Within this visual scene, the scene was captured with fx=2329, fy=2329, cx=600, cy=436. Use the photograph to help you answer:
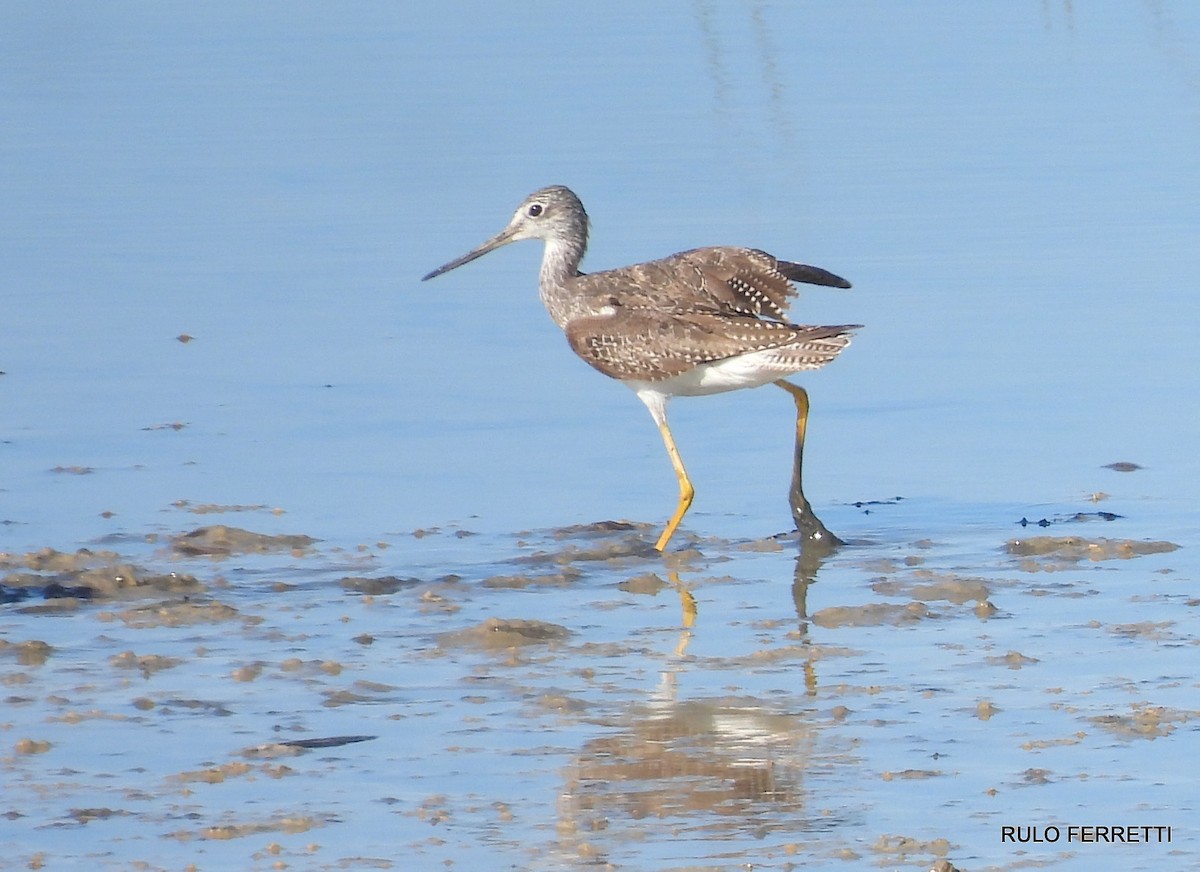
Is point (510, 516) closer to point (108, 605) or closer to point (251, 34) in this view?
point (108, 605)

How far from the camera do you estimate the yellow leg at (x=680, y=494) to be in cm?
856

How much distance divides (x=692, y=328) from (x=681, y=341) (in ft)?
0.23

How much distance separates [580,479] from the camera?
952 cm

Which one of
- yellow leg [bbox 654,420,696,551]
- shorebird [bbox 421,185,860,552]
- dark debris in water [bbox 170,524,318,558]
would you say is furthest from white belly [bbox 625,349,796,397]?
dark debris in water [bbox 170,524,318,558]

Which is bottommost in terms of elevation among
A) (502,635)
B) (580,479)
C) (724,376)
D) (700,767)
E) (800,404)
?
(700,767)

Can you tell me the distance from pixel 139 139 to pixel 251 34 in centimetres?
520

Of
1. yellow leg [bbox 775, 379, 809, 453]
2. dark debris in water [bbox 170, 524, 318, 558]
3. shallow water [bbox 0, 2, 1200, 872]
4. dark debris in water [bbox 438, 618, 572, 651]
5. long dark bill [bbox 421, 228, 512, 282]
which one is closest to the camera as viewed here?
shallow water [bbox 0, 2, 1200, 872]

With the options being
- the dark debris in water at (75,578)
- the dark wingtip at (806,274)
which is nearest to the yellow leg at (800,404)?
the dark wingtip at (806,274)

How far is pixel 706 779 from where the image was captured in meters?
5.88

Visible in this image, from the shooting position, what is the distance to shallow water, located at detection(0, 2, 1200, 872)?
18.9 ft

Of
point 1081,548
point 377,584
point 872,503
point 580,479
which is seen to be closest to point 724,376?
point 872,503

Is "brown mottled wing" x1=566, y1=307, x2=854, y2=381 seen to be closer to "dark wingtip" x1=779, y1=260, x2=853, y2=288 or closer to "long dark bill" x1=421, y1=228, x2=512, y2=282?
"dark wingtip" x1=779, y1=260, x2=853, y2=288

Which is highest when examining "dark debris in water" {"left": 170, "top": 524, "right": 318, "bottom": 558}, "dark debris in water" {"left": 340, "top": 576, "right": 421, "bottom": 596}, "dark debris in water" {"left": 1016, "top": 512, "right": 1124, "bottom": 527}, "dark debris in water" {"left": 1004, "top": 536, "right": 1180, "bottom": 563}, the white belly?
the white belly

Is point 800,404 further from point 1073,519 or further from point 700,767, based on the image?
point 700,767
